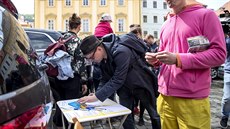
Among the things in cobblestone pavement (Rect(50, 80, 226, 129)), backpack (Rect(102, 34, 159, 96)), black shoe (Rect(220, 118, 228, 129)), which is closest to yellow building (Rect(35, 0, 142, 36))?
cobblestone pavement (Rect(50, 80, 226, 129))

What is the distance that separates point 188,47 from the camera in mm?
2330

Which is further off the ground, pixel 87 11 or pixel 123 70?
pixel 87 11

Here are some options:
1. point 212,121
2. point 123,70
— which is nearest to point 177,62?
point 123,70

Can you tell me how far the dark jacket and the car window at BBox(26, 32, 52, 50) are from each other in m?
3.83

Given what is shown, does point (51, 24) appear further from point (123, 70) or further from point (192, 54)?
point (192, 54)

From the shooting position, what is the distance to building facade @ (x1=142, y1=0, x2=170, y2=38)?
213ft

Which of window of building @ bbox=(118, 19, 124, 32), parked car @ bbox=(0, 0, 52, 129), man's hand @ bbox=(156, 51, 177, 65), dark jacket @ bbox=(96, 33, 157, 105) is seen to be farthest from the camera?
window of building @ bbox=(118, 19, 124, 32)

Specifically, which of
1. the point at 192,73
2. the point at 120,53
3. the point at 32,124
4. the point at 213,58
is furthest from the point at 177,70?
the point at 32,124

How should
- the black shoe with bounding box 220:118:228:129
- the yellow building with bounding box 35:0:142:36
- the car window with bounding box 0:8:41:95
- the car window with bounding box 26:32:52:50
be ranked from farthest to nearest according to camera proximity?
the yellow building with bounding box 35:0:142:36 < the car window with bounding box 26:32:52:50 < the black shoe with bounding box 220:118:228:129 < the car window with bounding box 0:8:41:95

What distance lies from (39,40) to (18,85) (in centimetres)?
599

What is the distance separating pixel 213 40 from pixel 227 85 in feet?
10.7

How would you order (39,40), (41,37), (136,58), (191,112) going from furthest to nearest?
(41,37), (39,40), (136,58), (191,112)

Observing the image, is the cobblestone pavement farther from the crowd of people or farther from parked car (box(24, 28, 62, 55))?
parked car (box(24, 28, 62, 55))

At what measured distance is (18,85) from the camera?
61.2 inches
